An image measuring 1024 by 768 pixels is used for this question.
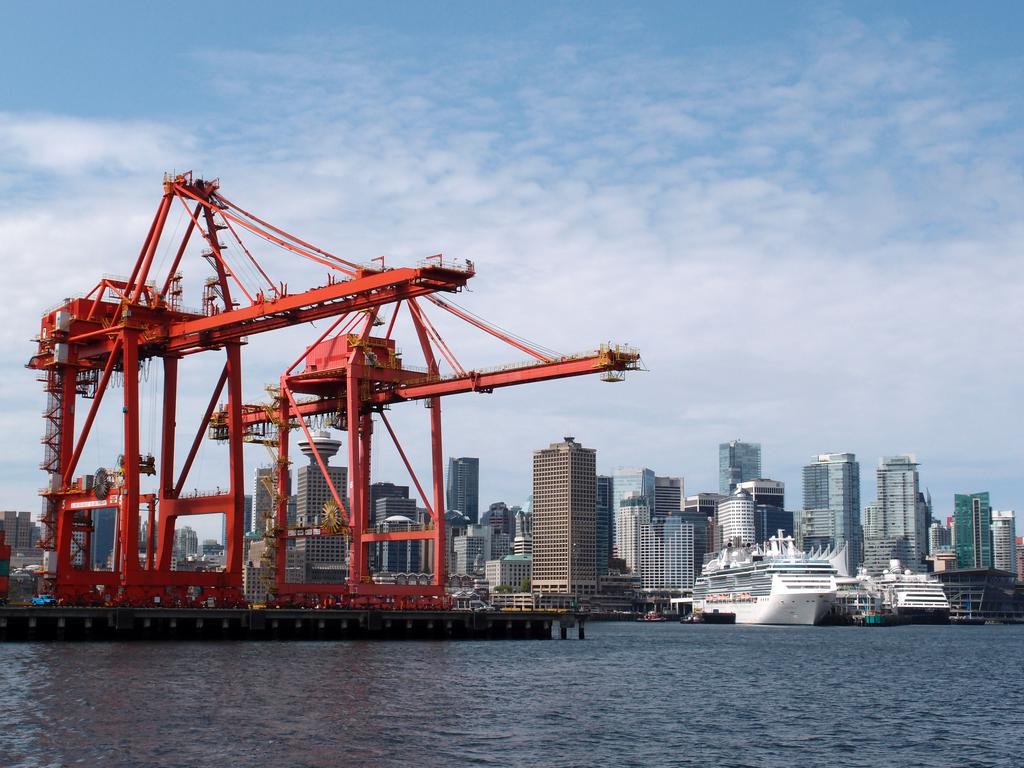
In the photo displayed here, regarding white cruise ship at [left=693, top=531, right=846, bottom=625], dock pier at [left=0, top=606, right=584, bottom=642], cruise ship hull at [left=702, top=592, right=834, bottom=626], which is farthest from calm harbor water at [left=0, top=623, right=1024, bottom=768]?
white cruise ship at [left=693, top=531, right=846, bottom=625]

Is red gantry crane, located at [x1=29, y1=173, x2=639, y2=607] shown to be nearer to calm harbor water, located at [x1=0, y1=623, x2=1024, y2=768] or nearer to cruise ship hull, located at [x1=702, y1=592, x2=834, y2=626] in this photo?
A: calm harbor water, located at [x1=0, y1=623, x2=1024, y2=768]

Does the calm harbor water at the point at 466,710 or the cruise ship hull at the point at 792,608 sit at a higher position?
the calm harbor water at the point at 466,710

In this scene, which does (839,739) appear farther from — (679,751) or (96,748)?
(96,748)

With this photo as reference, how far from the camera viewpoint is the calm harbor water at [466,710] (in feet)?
114

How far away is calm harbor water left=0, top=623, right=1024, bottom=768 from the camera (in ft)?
114

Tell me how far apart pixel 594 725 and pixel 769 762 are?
7291 mm

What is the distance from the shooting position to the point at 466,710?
43.4 metres

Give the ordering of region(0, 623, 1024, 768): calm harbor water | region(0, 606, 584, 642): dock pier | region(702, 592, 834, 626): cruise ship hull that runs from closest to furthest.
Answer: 1. region(0, 623, 1024, 768): calm harbor water
2. region(0, 606, 584, 642): dock pier
3. region(702, 592, 834, 626): cruise ship hull

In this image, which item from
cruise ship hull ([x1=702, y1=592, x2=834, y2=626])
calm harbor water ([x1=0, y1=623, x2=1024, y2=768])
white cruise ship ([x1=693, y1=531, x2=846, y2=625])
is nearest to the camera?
calm harbor water ([x1=0, y1=623, x2=1024, y2=768])

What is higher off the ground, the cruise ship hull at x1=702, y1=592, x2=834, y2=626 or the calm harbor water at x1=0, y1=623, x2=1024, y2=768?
the calm harbor water at x1=0, y1=623, x2=1024, y2=768

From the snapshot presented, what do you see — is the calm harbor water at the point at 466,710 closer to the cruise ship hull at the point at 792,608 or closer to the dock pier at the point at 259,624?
the dock pier at the point at 259,624

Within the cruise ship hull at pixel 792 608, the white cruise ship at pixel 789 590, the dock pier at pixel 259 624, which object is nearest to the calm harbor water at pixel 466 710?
the dock pier at pixel 259 624

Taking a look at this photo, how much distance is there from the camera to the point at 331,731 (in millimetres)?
37438

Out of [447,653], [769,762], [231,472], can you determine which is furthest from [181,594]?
[769,762]
